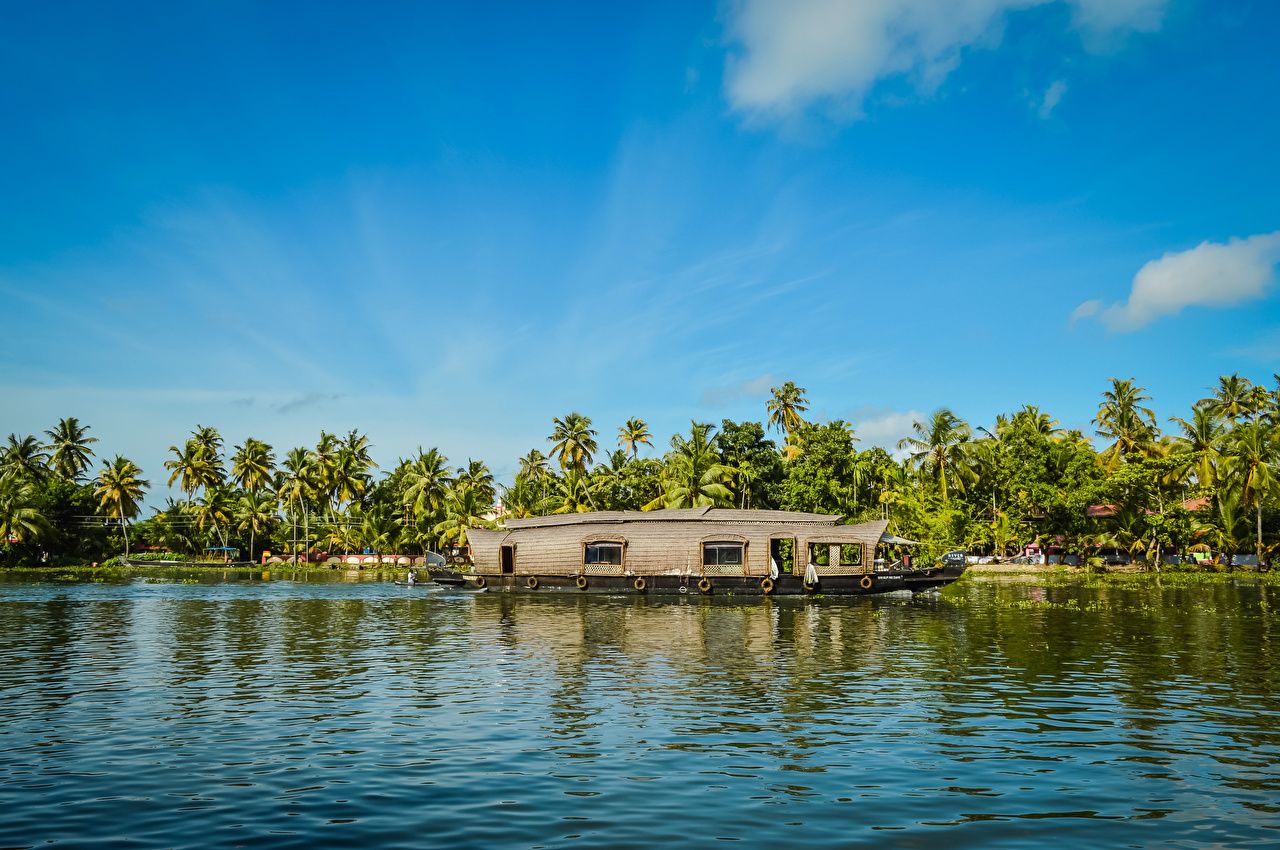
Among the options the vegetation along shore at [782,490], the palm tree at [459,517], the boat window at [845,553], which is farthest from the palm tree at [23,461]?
the boat window at [845,553]

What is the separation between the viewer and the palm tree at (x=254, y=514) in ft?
318

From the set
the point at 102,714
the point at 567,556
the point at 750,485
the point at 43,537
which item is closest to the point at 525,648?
the point at 102,714

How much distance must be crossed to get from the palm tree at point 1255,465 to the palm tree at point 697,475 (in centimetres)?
3414

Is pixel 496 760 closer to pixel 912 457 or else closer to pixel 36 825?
pixel 36 825

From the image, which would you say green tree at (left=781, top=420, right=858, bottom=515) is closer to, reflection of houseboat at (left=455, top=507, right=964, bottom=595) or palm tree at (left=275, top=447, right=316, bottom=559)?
reflection of houseboat at (left=455, top=507, right=964, bottom=595)

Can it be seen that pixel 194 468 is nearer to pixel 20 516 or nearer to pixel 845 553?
pixel 20 516

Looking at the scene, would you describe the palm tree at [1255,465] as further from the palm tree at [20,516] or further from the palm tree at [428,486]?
the palm tree at [20,516]

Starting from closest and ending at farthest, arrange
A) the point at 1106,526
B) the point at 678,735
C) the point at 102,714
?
Answer: the point at 678,735 < the point at 102,714 < the point at 1106,526

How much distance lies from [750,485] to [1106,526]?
89.6ft

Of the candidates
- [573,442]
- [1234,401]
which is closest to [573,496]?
[573,442]

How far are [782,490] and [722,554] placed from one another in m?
26.4

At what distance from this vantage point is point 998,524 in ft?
242

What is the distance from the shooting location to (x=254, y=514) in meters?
96.9

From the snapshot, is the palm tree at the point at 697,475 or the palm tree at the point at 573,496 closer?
the palm tree at the point at 697,475
